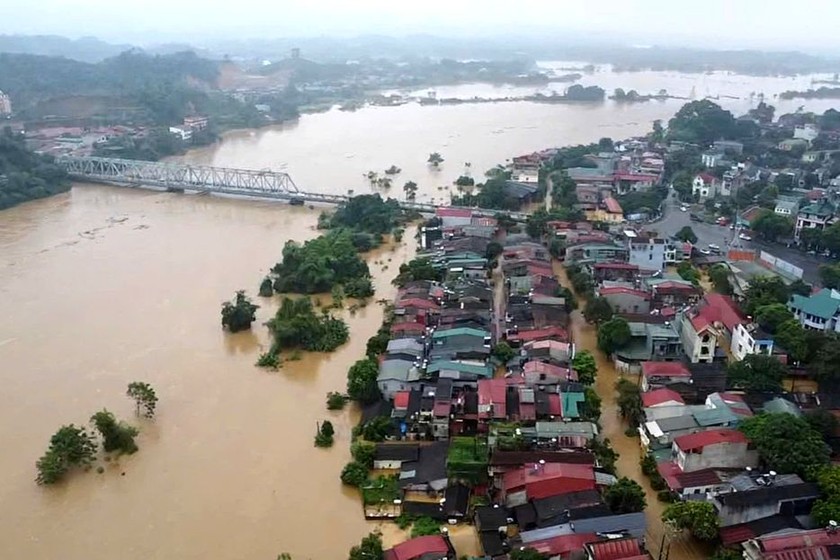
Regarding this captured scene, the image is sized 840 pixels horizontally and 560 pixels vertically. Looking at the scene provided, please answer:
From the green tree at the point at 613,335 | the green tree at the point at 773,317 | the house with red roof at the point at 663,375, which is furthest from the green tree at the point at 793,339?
the green tree at the point at 613,335

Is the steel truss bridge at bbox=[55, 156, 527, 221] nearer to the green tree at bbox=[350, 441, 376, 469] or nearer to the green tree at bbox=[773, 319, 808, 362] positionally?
the green tree at bbox=[773, 319, 808, 362]

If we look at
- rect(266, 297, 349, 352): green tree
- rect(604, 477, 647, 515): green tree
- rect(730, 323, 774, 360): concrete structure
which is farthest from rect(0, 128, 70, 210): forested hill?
rect(604, 477, 647, 515): green tree

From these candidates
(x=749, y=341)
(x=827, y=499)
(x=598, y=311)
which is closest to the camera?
(x=827, y=499)

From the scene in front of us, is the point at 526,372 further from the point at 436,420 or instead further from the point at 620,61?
the point at 620,61

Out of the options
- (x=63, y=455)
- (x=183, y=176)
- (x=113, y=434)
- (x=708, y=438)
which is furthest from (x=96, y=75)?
(x=708, y=438)

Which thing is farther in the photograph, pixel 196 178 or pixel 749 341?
pixel 196 178

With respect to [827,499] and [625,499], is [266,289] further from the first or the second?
[827,499]
